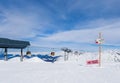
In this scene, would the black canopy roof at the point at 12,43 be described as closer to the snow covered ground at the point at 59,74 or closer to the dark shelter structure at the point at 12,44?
the dark shelter structure at the point at 12,44

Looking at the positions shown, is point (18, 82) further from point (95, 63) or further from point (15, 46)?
point (15, 46)

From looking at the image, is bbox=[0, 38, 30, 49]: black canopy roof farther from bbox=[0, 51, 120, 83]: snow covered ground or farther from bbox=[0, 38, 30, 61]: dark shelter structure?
bbox=[0, 51, 120, 83]: snow covered ground

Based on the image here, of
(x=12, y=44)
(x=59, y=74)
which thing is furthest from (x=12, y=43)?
(x=59, y=74)

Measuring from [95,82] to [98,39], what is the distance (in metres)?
11.2

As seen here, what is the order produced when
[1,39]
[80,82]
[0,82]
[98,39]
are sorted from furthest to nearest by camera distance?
[1,39] → [98,39] → [80,82] → [0,82]

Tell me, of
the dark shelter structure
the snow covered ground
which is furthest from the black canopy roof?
Answer: the snow covered ground

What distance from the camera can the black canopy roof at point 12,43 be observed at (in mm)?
28216

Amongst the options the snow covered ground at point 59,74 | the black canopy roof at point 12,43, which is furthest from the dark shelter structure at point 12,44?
the snow covered ground at point 59,74

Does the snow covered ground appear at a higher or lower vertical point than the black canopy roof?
lower

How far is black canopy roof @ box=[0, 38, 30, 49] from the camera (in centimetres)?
2822

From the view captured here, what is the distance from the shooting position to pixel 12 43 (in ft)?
97.8

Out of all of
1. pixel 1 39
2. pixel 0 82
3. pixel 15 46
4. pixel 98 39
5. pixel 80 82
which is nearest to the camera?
pixel 0 82

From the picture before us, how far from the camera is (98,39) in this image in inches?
738

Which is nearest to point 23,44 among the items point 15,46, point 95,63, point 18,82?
point 15,46
